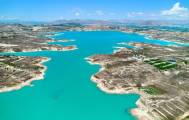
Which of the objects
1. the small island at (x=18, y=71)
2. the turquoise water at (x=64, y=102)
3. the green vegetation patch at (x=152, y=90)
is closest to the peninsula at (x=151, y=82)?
the green vegetation patch at (x=152, y=90)

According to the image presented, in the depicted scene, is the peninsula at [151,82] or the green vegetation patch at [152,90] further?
the green vegetation patch at [152,90]

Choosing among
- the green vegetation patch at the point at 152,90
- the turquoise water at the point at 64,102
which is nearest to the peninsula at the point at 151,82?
the green vegetation patch at the point at 152,90

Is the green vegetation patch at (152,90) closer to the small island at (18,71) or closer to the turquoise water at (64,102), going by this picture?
the turquoise water at (64,102)

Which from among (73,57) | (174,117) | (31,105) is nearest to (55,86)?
(31,105)

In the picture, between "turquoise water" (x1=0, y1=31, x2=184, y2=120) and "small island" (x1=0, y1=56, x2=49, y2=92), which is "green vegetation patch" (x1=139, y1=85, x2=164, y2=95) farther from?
"small island" (x1=0, y1=56, x2=49, y2=92)

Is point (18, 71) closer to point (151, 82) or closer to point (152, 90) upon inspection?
point (151, 82)

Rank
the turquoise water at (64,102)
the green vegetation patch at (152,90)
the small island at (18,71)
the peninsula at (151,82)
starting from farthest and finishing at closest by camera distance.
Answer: the small island at (18,71) < the green vegetation patch at (152,90) < the peninsula at (151,82) < the turquoise water at (64,102)

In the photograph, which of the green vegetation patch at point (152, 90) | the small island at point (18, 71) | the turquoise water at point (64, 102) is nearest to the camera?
the turquoise water at point (64, 102)

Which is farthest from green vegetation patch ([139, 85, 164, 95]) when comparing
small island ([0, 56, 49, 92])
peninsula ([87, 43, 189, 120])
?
small island ([0, 56, 49, 92])

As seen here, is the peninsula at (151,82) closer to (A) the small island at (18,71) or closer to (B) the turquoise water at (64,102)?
(B) the turquoise water at (64,102)

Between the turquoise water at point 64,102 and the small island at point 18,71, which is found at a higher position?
the small island at point 18,71

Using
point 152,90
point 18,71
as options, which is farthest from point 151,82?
point 18,71
